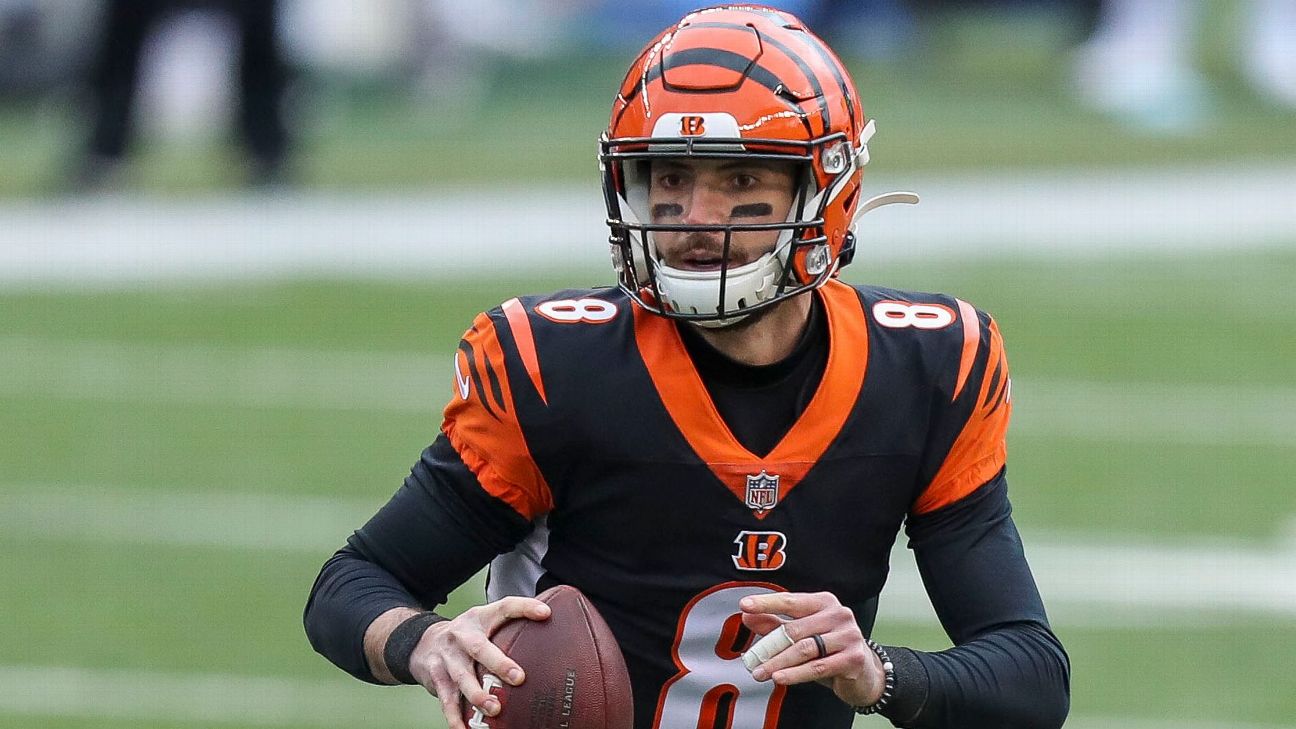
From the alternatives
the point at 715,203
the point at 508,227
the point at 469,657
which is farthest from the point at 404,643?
the point at 508,227

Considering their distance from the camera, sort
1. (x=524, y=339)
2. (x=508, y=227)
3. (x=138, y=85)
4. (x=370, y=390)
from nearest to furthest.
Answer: (x=524, y=339) → (x=370, y=390) → (x=508, y=227) → (x=138, y=85)

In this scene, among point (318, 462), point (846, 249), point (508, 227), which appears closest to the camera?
point (846, 249)

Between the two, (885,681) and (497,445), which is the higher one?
(497,445)

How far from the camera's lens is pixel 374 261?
11.9 metres

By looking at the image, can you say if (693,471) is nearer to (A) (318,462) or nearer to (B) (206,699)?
(B) (206,699)

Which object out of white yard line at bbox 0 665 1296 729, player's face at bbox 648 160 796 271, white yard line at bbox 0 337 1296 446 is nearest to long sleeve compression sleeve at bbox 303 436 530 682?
player's face at bbox 648 160 796 271

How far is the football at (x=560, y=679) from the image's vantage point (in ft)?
9.52

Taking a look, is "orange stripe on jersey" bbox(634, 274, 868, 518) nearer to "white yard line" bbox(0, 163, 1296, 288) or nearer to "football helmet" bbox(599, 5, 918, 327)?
"football helmet" bbox(599, 5, 918, 327)

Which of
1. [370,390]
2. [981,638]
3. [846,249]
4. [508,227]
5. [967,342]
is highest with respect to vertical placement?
[846,249]

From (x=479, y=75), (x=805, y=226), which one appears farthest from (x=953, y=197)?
(x=805, y=226)

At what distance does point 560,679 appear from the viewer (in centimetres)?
292

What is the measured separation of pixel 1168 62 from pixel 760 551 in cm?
1322

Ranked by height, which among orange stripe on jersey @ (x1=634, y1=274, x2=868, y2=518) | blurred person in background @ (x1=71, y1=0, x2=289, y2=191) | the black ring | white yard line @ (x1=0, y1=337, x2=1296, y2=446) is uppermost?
orange stripe on jersey @ (x1=634, y1=274, x2=868, y2=518)

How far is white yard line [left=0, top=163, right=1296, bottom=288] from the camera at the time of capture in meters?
11.8
